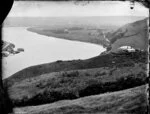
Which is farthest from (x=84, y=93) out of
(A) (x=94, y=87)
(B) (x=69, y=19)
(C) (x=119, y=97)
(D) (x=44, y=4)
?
(D) (x=44, y=4)

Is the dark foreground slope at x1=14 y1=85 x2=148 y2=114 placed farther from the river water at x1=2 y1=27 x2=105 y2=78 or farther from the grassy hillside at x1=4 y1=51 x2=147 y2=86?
the river water at x1=2 y1=27 x2=105 y2=78

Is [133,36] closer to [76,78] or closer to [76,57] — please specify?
[76,57]

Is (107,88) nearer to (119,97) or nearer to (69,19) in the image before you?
(119,97)

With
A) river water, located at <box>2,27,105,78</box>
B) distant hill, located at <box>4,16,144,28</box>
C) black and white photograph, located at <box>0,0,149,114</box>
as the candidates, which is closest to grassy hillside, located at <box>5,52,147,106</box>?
black and white photograph, located at <box>0,0,149,114</box>

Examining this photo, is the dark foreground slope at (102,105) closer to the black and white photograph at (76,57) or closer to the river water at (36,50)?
the black and white photograph at (76,57)

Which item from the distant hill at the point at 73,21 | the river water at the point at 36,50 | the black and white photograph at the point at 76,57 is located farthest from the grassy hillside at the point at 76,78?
the distant hill at the point at 73,21

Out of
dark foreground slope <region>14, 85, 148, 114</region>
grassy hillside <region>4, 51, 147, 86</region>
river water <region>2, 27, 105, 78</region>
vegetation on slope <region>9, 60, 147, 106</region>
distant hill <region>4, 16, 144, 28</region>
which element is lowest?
dark foreground slope <region>14, 85, 148, 114</region>

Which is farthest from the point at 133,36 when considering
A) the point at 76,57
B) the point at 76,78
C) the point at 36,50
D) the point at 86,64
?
the point at 36,50

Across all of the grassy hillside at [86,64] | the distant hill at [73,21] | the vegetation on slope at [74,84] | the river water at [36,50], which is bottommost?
the vegetation on slope at [74,84]
